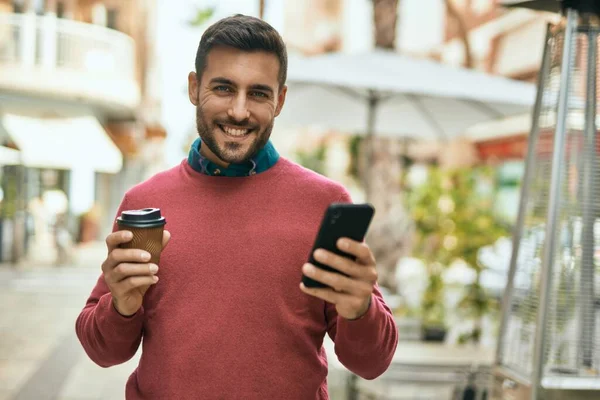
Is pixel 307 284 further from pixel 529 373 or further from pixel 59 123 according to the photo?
pixel 59 123

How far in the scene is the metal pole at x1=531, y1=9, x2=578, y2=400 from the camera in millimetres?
2781

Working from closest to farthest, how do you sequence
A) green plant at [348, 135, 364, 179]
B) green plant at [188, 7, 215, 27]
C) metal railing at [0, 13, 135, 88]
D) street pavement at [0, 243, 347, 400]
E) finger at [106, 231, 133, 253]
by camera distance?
finger at [106, 231, 133, 253], street pavement at [0, 243, 347, 400], green plant at [188, 7, 215, 27], green plant at [348, 135, 364, 179], metal railing at [0, 13, 135, 88]

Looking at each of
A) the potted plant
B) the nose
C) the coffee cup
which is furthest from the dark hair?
the potted plant

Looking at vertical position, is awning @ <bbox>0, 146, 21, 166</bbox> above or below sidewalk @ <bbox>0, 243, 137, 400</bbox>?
above

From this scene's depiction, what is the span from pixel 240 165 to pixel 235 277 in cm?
31

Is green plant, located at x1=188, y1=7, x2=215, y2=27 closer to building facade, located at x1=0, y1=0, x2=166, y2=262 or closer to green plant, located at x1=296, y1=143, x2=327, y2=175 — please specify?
building facade, located at x1=0, y1=0, x2=166, y2=262

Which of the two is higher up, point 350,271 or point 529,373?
point 350,271

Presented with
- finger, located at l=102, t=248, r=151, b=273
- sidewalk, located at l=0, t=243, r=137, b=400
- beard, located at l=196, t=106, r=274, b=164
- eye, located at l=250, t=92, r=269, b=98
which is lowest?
sidewalk, located at l=0, t=243, r=137, b=400

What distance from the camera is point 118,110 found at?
68.3 feet

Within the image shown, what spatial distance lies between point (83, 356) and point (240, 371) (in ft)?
22.0

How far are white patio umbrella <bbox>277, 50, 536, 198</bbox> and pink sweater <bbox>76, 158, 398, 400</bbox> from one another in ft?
11.2

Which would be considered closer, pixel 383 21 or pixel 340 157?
pixel 383 21

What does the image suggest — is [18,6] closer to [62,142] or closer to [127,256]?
[62,142]

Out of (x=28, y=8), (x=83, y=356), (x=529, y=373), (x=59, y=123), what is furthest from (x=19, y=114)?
(x=529, y=373)
